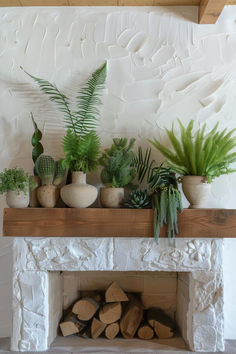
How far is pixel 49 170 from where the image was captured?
1.97 metres

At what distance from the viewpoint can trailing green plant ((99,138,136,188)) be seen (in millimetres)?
1972

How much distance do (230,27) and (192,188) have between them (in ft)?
3.87

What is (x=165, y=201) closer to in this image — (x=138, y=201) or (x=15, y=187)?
(x=138, y=201)

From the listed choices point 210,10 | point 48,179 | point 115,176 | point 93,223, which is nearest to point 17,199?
point 48,179

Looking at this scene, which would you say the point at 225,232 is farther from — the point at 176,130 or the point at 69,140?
the point at 69,140

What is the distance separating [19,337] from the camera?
1.93 metres

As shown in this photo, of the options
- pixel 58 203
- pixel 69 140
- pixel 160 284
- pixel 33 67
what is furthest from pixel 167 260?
pixel 33 67

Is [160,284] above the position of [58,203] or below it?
below

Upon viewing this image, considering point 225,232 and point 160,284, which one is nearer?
point 225,232

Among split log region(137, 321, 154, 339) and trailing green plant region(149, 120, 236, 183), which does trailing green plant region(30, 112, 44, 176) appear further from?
split log region(137, 321, 154, 339)

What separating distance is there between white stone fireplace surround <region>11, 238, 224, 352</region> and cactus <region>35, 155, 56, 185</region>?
349 millimetres

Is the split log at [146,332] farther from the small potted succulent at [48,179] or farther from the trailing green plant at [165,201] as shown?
the small potted succulent at [48,179]

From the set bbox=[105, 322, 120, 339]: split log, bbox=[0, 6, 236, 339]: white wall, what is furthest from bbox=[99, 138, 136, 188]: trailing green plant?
bbox=[105, 322, 120, 339]: split log

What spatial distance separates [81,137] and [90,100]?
31 centimetres
